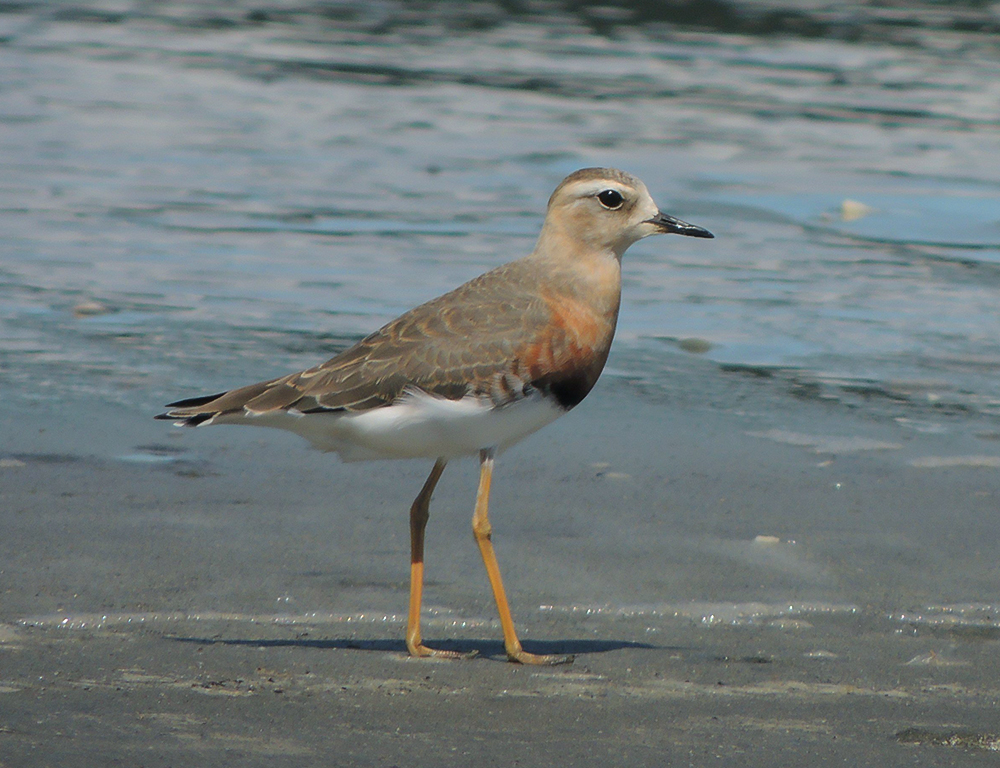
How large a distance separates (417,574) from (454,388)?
71 cm

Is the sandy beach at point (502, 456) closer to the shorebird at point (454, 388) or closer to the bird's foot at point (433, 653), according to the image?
the bird's foot at point (433, 653)

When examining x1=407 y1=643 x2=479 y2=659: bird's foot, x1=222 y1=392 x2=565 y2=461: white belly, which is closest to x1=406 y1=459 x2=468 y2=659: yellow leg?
x1=407 y1=643 x2=479 y2=659: bird's foot

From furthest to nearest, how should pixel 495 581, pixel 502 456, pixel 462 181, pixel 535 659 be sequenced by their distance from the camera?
pixel 462 181 → pixel 502 456 → pixel 495 581 → pixel 535 659

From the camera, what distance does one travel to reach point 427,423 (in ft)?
17.9

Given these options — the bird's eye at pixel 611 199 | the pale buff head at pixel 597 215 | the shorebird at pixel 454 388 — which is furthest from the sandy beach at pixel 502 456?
the bird's eye at pixel 611 199

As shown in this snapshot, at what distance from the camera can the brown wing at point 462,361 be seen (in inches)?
215

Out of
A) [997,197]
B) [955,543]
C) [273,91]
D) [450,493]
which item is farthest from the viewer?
[273,91]

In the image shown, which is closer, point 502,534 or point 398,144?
point 502,534

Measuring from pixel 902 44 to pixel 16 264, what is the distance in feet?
50.5

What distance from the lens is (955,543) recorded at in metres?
6.30

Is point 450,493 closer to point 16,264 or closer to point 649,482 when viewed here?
point 649,482

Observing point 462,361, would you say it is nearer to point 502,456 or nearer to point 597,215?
point 597,215

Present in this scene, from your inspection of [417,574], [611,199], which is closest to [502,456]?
[611,199]

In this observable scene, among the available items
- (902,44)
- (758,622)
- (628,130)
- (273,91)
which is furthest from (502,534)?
(902,44)
